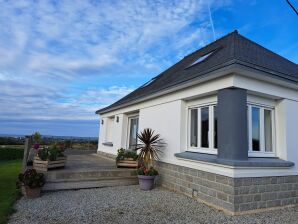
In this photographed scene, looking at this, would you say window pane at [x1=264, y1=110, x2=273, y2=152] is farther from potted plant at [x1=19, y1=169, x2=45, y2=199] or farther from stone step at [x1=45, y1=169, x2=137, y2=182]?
potted plant at [x1=19, y1=169, x2=45, y2=199]

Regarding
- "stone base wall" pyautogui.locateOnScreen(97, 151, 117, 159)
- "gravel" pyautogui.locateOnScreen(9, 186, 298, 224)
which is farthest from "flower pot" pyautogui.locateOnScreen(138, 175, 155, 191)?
"stone base wall" pyautogui.locateOnScreen(97, 151, 117, 159)

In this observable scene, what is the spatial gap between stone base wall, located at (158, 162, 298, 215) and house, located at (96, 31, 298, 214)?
0.02 meters

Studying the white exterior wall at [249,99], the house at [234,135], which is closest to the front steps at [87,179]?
the house at [234,135]

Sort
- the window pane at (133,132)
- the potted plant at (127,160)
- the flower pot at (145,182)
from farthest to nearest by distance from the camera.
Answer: the window pane at (133,132) → the potted plant at (127,160) → the flower pot at (145,182)

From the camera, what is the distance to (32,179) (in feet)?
17.9

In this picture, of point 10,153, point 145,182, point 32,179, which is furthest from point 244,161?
point 10,153

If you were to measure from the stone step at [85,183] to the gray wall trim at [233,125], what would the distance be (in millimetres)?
3455

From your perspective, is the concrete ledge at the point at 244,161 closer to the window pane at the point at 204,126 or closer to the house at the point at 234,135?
the house at the point at 234,135

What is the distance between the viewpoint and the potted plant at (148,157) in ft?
21.8

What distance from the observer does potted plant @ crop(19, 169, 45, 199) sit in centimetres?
540

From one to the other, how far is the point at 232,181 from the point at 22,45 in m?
10.3

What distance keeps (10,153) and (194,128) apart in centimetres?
1707

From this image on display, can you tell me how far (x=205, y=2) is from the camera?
773cm

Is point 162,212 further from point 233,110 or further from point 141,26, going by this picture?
point 141,26
